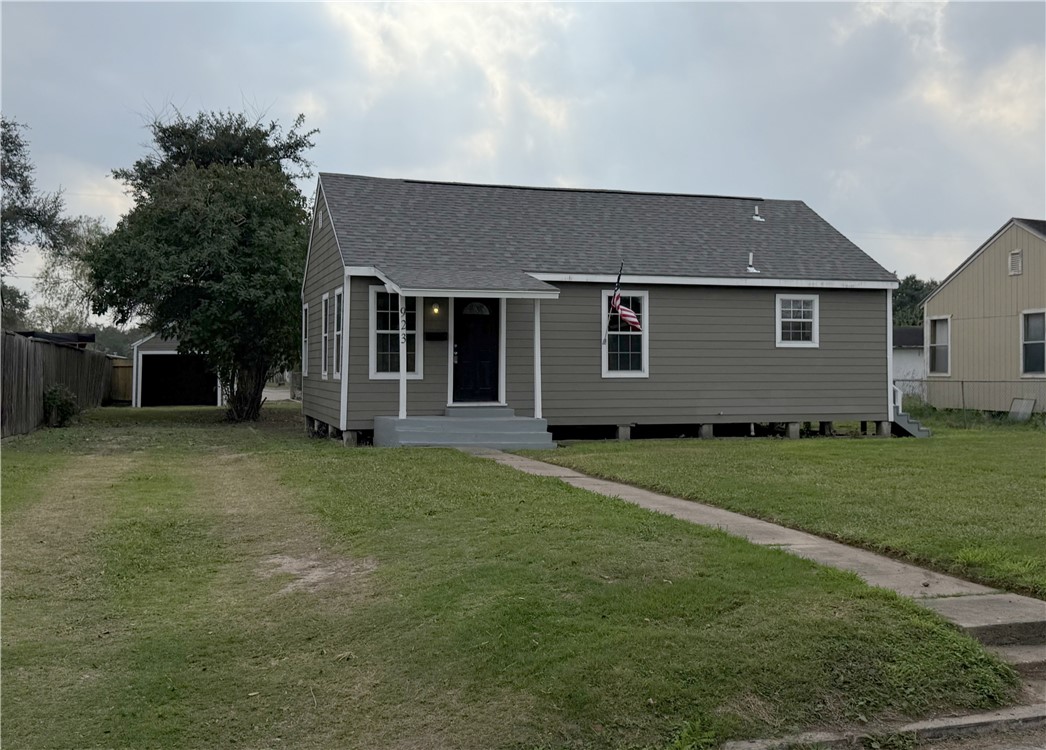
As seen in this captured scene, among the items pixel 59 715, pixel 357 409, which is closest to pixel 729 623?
pixel 59 715

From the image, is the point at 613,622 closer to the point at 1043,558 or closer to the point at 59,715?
the point at 59,715

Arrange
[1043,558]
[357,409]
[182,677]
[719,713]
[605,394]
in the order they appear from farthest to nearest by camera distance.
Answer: [605,394] → [357,409] → [1043,558] → [182,677] → [719,713]

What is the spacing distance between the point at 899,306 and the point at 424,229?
56261mm

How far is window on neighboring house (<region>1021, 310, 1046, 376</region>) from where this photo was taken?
23.2m

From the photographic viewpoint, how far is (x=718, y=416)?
18.2 meters

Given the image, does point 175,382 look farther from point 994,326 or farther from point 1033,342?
point 1033,342

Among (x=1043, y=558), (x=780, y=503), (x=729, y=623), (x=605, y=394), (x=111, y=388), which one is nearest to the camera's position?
(x=729, y=623)

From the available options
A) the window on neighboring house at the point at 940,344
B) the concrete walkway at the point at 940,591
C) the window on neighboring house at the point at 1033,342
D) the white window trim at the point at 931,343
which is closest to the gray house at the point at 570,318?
the window on neighboring house at the point at 1033,342

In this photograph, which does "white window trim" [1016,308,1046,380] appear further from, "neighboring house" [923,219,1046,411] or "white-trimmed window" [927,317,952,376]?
"white-trimmed window" [927,317,952,376]

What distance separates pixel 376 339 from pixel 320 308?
3833mm

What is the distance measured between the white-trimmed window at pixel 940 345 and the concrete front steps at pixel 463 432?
52.8 feet

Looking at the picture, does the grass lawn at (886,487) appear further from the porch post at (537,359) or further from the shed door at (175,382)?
the shed door at (175,382)

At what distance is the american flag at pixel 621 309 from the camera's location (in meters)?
16.7

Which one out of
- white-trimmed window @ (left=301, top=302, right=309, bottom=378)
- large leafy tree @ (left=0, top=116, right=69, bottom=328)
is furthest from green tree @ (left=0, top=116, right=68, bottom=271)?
white-trimmed window @ (left=301, top=302, right=309, bottom=378)
